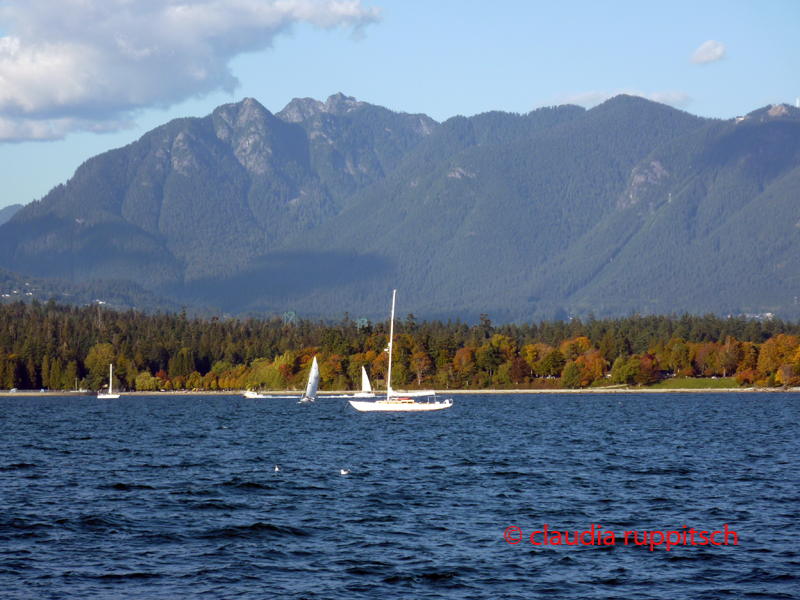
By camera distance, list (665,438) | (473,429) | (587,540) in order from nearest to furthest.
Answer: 1. (587,540)
2. (665,438)
3. (473,429)

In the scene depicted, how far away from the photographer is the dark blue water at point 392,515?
34.4 metres

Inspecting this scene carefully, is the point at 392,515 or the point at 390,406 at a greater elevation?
the point at 390,406

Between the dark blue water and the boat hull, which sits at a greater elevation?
the boat hull

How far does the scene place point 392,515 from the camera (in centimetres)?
4719

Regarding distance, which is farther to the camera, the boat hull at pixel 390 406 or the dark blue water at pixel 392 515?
the boat hull at pixel 390 406

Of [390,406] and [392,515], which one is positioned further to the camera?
[390,406]

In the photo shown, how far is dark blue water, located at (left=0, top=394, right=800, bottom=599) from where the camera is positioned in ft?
113

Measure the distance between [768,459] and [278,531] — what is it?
44666mm

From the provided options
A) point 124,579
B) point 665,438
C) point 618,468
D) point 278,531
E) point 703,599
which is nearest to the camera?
point 703,599

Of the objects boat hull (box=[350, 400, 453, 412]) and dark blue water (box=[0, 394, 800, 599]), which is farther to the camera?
boat hull (box=[350, 400, 453, 412])

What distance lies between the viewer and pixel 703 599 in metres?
32.1

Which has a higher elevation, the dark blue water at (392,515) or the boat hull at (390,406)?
the boat hull at (390,406)

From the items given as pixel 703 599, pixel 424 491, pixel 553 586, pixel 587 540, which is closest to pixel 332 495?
pixel 424 491

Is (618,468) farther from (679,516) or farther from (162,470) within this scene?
(162,470)
